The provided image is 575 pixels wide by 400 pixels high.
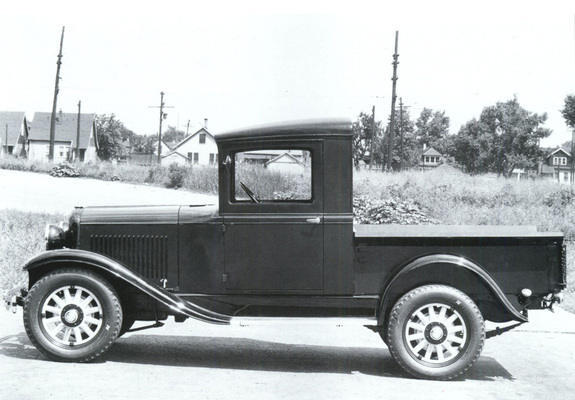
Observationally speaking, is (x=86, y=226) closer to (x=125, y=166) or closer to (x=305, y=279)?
(x=305, y=279)

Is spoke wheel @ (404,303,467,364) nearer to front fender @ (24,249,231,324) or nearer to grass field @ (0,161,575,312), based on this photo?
front fender @ (24,249,231,324)

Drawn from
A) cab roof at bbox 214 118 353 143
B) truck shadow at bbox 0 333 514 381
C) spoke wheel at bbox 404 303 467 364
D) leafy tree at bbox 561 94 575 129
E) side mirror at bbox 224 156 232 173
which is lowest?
truck shadow at bbox 0 333 514 381

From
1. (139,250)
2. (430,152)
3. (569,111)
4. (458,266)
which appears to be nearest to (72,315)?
(139,250)

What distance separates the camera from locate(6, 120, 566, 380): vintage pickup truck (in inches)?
206

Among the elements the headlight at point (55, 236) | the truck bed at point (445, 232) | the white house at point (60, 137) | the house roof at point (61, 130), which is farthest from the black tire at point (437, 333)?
the house roof at point (61, 130)

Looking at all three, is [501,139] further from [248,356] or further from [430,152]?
[248,356]

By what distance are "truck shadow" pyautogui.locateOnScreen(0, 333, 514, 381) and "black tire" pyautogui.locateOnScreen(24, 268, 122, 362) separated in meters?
0.24

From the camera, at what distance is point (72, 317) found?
212 inches

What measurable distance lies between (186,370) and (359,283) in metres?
1.64

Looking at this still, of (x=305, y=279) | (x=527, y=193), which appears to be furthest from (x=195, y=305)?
(x=527, y=193)

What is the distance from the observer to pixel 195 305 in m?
5.54

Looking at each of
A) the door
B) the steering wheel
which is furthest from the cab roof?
the steering wheel

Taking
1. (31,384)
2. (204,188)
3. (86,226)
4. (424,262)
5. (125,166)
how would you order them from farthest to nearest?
(125,166), (204,188), (86,226), (424,262), (31,384)

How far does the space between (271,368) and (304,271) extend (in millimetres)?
901
